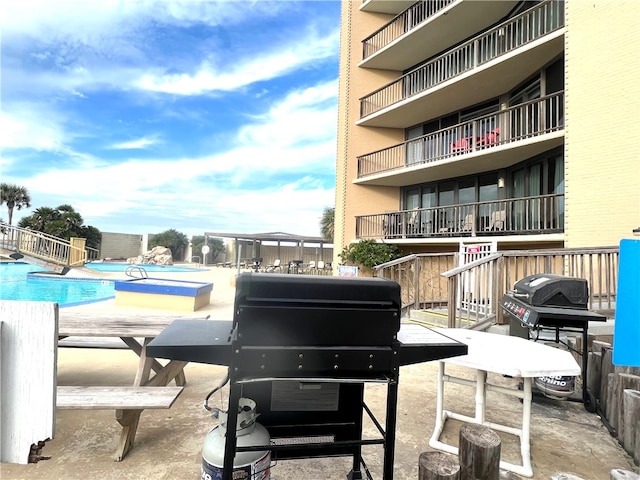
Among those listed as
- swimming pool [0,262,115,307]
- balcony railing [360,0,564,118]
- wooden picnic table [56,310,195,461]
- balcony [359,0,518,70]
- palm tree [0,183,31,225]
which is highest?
balcony [359,0,518,70]

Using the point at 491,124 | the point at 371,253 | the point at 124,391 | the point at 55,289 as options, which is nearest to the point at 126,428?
the point at 124,391

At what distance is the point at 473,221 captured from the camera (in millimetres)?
9828

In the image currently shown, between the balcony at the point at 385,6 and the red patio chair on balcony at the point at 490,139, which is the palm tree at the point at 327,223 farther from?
the red patio chair on balcony at the point at 490,139

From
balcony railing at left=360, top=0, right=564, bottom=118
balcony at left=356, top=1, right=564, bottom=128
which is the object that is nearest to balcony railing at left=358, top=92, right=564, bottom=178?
balcony at left=356, top=1, right=564, bottom=128

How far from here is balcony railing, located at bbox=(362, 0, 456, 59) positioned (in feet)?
38.2

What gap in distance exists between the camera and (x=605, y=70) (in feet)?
21.5

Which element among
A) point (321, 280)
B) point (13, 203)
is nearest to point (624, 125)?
point (321, 280)

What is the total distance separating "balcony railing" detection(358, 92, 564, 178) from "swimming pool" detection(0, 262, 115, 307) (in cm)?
1063

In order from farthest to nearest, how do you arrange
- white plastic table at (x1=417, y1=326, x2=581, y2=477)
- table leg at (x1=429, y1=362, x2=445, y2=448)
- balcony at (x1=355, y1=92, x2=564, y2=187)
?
balcony at (x1=355, y1=92, x2=564, y2=187) → table leg at (x1=429, y1=362, x2=445, y2=448) → white plastic table at (x1=417, y1=326, x2=581, y2=477)

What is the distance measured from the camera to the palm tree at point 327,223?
891 inches

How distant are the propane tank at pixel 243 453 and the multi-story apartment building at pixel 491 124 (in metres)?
7.29

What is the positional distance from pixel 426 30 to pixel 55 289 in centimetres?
1616

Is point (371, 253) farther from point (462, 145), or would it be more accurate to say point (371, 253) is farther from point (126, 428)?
point (126, 428)

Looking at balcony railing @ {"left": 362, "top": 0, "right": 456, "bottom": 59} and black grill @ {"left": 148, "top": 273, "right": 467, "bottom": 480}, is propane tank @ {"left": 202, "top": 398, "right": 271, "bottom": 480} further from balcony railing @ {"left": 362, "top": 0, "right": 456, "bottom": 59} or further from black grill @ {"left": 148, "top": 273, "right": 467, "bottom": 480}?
balcony railing @ {"left": 362, "top": 0, "right": 456, "bottom": 59}
